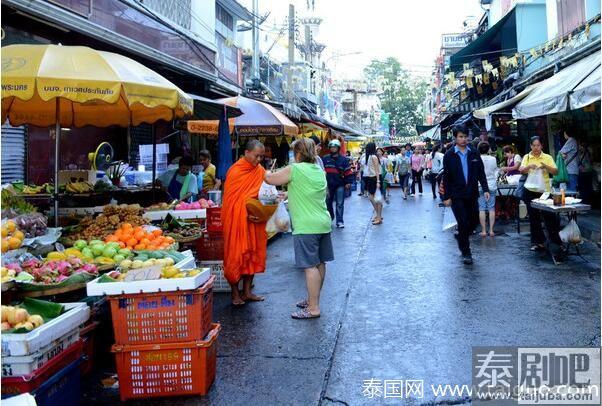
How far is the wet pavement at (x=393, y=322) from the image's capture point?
12.6ft

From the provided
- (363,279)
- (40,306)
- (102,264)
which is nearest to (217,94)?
(363,279)

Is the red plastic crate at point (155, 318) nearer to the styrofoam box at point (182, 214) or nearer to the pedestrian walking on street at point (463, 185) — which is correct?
the styrofoam box at point (182, 214)

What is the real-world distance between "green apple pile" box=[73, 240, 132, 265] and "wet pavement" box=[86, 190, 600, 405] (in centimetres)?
116

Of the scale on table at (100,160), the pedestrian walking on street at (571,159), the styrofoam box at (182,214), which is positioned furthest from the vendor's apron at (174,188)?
the pedestrian walking on street at (571,159)

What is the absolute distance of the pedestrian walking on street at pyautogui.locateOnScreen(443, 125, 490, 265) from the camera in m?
7.75

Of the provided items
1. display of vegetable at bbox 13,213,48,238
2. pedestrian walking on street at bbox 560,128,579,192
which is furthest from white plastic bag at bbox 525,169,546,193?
display of vegetable at bbox 13,213,48,238

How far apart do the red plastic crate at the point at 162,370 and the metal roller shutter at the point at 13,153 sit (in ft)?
21.9

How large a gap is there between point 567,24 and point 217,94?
10.5 metres

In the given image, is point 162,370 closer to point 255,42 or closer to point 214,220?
point 214,220

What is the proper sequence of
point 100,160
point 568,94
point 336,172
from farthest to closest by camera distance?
point 336,172 → point 100,160 → point 568,94

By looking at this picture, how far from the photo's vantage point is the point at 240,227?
5820 millimetres

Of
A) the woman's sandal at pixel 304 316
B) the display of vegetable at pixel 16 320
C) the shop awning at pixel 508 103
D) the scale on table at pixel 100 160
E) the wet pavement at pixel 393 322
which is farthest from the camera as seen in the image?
the shop awning at pixel 508 103

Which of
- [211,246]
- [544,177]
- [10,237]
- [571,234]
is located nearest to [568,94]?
[544,177]

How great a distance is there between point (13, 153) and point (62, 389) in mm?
7222
